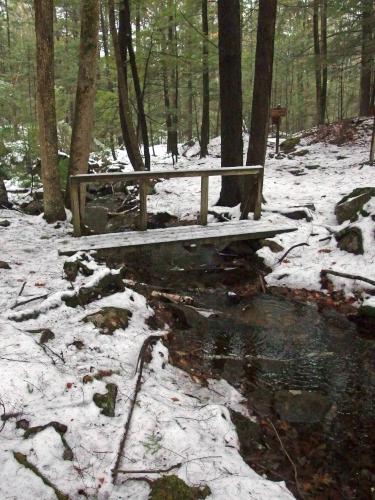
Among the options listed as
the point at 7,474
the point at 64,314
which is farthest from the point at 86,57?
the point at 7,474

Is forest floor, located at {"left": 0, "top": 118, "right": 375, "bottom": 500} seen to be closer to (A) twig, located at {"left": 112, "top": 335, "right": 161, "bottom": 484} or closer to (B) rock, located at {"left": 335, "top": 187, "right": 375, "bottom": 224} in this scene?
(A) twig, located at {"left": 112, "top": 335, "right": 161, "bottom": 484}

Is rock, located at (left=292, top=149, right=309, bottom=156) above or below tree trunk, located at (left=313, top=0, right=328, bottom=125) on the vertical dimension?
below

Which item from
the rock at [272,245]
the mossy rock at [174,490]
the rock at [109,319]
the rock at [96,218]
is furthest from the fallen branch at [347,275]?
the rock at [96,218]

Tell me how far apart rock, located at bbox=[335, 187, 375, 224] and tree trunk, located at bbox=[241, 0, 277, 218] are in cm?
188

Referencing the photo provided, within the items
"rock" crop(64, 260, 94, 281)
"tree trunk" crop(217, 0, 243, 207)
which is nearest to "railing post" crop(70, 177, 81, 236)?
"rock" crop(64, 260, 94, 281)

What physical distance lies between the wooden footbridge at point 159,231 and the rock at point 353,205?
46.3 inches

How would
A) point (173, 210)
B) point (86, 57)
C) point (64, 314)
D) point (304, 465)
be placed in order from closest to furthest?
point (304, 465), point (64, 314), point (86, 57), point (173, 210)

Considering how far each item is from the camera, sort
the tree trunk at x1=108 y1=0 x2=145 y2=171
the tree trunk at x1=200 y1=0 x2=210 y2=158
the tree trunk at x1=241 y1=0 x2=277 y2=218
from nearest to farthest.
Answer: the tree trunk at x1=241 y1=0 x2=277 y2=218 < the tree trunk at x1=108 y1=0 x2=145 y2=171 < the tree trunk at x1=200 y1=0 x2=210 y2=158

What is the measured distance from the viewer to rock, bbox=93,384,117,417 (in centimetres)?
315

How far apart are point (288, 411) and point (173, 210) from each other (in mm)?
7526

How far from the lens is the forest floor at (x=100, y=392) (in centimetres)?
262

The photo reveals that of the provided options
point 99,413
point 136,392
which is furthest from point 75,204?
point 99,413

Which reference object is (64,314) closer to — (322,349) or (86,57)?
(322,349)

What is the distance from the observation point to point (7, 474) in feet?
7.97
